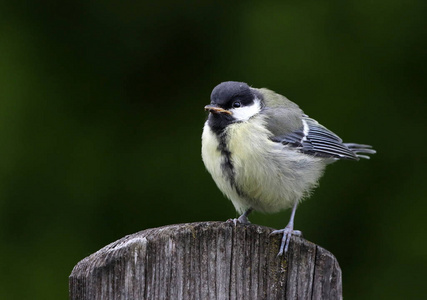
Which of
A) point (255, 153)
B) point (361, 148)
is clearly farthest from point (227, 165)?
point (361, 148)

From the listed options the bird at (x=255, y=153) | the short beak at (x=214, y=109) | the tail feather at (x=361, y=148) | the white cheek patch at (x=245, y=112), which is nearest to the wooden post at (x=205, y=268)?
the bird at (x=255, y=153)

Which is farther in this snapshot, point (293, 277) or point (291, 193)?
point (291, 193)

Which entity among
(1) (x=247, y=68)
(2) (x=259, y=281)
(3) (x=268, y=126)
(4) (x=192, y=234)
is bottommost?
(2) (x=259, y=281)

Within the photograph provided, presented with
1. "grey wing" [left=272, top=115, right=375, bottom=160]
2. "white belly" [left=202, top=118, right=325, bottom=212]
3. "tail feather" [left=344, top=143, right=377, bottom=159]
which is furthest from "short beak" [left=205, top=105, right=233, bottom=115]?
"tail feather" [left=344, top=143, right=377, bottom=159]

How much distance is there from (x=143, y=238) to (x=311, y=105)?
2.44 metres

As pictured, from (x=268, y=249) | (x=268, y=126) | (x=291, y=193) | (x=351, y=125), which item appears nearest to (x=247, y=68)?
(x=351, y=125)

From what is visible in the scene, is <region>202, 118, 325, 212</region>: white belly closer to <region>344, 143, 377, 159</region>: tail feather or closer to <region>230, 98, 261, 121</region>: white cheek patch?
<region>230, 98, 261, 121</region>: white cheek patch

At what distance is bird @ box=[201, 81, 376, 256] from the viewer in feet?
9.29

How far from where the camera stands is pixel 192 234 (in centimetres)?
175

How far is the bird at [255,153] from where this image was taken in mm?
2830

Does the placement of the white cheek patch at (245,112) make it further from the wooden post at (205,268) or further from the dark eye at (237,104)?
the wooden post at (205,268)

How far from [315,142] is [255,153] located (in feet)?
1.68

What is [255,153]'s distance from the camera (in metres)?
2.83

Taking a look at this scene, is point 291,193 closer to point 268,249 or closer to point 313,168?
point 313,168
